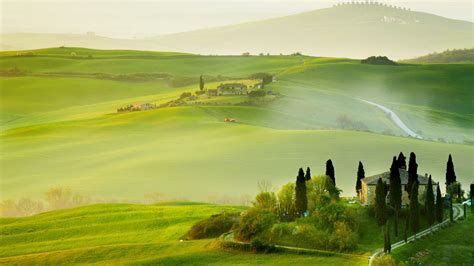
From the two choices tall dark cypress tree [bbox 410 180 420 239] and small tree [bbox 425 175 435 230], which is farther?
small tree [bbox 425 175 435 230]

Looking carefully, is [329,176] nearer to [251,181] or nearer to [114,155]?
[251,181]

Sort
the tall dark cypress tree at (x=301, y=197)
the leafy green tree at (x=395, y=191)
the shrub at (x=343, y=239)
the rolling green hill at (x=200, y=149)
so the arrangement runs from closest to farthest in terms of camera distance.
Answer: the shrub at (x=343, y=239), the leafy green tree at (x=395, y=191), the tall dark cypress tree at (x=301, y=197), the rolling green hill at (x=200, y=149)

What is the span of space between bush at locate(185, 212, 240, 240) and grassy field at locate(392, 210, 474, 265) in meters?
16.9

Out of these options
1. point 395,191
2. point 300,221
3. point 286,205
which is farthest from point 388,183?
point 300,221

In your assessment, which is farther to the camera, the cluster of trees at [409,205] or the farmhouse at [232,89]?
the farmhouse at [232,89]

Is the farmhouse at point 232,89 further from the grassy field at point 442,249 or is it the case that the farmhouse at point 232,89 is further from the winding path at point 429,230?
the grassy field at point 442,249

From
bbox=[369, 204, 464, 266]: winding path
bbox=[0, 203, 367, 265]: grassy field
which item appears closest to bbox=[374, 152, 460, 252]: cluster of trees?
bbox=[369, 204, 464, 266]: winding path

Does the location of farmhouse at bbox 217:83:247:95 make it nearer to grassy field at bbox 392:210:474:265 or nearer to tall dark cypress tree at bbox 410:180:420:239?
tall dark cypress tree at bbox 410:180:420:239

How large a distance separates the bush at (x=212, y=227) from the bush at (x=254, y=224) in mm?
3209

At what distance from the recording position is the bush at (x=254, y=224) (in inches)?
2810

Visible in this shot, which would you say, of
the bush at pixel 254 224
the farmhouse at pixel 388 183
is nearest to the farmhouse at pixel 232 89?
the farmhouse at pixel 388 183

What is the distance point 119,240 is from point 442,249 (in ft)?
102

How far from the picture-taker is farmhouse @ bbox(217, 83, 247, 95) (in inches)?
7156

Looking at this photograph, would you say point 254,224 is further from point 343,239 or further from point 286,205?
point 286,205
